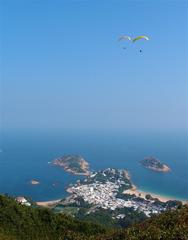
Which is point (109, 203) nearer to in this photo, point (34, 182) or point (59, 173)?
point (34, 182)

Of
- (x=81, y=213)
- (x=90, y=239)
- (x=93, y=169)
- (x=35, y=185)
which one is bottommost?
(x=90, y=239)

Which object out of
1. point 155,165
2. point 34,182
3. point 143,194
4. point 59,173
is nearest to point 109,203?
point 143,194

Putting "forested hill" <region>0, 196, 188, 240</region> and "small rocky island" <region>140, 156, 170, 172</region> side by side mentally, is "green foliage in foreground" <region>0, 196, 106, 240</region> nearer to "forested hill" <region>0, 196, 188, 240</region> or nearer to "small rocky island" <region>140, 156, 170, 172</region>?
"forested hill" <region>0, 196, 188, 240</region>

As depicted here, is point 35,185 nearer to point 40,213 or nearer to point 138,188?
point 138,188

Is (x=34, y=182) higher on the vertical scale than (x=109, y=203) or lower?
higher

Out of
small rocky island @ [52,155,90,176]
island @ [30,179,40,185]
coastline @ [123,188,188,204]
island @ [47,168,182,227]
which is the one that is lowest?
island @ [47,168,182,227]

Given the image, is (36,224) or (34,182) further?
(34,182)

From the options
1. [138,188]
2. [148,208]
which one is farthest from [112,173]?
[148,208]

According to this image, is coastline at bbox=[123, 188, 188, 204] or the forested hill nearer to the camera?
the forested hill

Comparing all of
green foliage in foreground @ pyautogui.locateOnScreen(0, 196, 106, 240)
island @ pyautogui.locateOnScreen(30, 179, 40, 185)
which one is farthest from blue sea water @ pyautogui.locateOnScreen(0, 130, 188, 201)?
green foliage in foreground @ pyautogui.locateOnScreen(0, 196, 106, 240)
